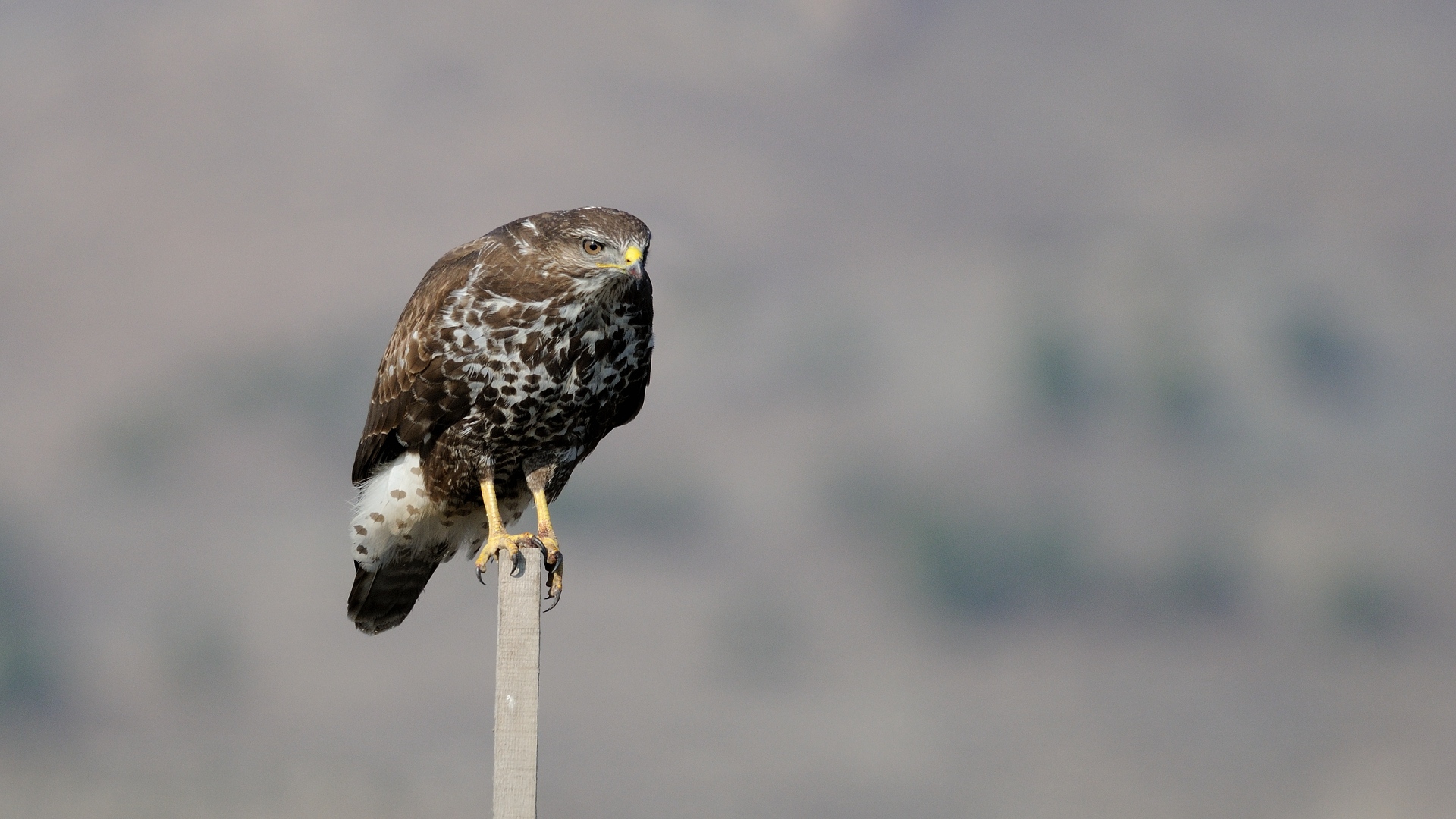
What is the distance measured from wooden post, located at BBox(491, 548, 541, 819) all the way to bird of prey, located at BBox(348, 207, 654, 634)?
559 mm

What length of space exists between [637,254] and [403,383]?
1273 millimetres

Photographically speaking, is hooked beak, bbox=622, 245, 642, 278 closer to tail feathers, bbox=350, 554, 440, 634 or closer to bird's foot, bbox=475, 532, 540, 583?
bird's foot, bbox=475, 532, 540, 583

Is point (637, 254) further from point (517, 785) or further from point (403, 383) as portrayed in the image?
point (517, 785)

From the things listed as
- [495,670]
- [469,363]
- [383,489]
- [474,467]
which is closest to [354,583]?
[383,489]

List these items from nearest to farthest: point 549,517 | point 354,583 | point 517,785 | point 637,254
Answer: point 517,785 → point 637,254 → point 549,517 → point 354,583

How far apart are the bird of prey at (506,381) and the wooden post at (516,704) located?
22.0 inches

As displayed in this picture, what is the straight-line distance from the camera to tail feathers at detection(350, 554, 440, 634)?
6.42m

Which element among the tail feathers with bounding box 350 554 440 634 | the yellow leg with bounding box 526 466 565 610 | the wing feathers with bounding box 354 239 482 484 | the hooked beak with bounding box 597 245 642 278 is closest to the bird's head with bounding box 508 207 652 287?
the hooked beak with bounding box 597 245 642 278

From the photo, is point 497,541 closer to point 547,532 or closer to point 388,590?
point 547,532

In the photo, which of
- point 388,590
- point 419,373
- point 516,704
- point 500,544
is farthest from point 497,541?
point 388,590

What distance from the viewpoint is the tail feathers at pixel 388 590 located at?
6422 mm

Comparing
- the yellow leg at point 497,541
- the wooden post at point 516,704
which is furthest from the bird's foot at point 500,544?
the wooden post at point 516,704

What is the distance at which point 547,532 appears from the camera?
19.0ft

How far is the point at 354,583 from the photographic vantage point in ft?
21.3
